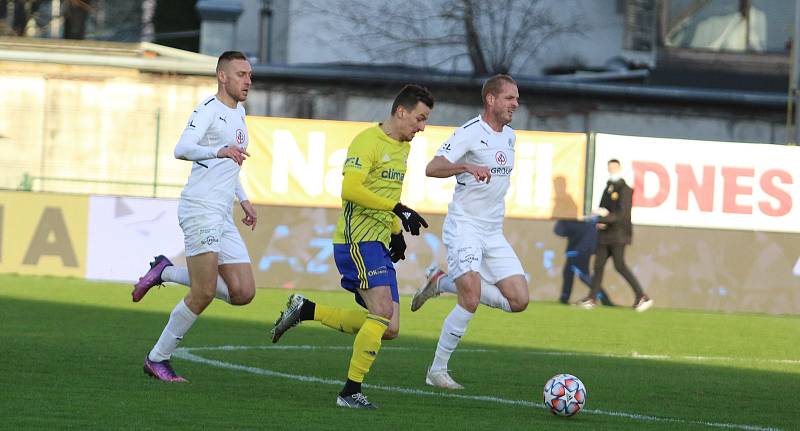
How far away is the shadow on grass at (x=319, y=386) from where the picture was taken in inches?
332

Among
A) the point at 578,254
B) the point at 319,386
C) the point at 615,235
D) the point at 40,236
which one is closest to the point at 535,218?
the point at 578,254

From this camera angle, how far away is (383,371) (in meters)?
11.2

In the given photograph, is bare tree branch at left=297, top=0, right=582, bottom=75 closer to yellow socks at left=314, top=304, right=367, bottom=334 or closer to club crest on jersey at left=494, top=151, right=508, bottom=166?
club crest on jersey at left=494, top=151, right=508, bottom=166

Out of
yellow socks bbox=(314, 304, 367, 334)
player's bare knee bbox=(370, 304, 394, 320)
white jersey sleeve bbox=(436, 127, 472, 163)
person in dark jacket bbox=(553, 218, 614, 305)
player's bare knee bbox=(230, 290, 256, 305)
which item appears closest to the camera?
player's bare knee bbox=(370, 304, 394, 320)

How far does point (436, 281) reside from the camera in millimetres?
11805

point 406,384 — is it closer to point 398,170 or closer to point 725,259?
point 398,170

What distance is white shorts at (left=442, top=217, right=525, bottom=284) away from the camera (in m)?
10.7

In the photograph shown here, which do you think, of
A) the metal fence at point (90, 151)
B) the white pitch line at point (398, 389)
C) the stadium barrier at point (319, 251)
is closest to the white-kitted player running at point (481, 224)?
the white pitch line at point (398, 389)

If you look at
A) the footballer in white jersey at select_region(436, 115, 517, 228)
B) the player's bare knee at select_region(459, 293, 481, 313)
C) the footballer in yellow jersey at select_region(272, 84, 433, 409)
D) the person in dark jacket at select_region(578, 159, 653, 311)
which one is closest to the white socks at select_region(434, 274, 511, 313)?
the player's bare knee at select_region(459, 293, 481, 313)

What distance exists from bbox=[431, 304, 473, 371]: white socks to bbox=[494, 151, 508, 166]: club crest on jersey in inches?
42.7

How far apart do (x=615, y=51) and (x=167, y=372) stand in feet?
86.7

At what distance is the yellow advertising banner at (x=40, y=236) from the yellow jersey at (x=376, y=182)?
12.4 m

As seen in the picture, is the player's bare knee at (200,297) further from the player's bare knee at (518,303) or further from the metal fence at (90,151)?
the metal fence at (90,151)

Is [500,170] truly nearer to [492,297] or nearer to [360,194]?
[492,297]
